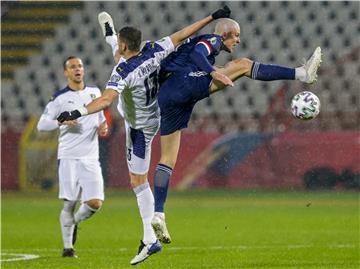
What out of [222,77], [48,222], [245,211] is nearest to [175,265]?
[222,77]

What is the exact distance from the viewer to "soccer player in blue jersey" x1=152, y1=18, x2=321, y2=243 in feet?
31.3

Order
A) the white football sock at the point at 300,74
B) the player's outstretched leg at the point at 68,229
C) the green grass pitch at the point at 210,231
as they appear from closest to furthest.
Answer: the white football sock at the point at 300,74 → the green grass pitch at the point at 210,231 → the player's outstretched leg at the point at 68,229

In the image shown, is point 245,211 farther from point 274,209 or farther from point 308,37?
point 308,37

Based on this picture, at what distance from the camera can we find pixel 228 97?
2291 cm

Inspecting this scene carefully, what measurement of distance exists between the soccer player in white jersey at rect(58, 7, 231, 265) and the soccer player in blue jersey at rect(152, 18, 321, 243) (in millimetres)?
142

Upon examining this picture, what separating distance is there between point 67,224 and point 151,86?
2497 millimetres

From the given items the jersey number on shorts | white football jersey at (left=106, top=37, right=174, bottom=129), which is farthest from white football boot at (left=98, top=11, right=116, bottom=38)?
the jersey number on shorts

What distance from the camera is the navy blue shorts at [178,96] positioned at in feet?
31.6

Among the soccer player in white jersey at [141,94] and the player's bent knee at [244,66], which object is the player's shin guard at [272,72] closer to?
the player's bent knee at [244,66]

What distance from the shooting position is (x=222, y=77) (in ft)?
29.1

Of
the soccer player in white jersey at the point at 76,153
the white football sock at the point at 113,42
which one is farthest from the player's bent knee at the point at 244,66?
the soccer player in white jersey at the point at 76,153

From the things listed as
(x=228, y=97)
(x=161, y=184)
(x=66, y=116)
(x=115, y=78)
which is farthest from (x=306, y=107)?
(x=228, y=97)

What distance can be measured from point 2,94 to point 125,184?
16.2 feet

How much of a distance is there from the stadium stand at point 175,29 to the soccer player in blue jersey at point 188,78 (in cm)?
1241
